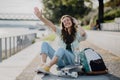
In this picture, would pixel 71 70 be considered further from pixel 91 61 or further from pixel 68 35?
pixel 68 35

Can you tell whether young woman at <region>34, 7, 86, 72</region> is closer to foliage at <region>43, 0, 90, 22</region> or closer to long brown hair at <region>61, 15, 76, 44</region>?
long brown hair at <region>61, 15, 76, 44</region>

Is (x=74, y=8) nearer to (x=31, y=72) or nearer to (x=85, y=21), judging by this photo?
(x=85, y=21)

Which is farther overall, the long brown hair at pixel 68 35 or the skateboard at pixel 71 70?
the long brown hair at pixel 68 35

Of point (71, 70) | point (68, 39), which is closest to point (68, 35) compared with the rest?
point (68, 39)

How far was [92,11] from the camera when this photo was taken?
85438mm

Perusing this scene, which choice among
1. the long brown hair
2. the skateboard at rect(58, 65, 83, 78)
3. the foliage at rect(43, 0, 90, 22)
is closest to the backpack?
the skateboard at rect(58, 65, 83, 78)

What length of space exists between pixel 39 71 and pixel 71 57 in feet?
2.58

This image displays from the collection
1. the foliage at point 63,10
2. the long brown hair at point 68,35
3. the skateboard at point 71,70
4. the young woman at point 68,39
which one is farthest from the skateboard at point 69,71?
the foliage at point 63,10

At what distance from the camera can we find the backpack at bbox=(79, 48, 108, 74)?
9.14 m

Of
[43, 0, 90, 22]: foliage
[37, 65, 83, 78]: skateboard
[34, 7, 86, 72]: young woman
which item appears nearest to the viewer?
[37, 65, 83, 78]: skateboard

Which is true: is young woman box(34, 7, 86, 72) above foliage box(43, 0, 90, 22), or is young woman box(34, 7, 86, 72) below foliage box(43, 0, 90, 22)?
below

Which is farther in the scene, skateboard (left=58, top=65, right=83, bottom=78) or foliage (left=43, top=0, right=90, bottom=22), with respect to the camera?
foliage (left=43, top=0, right=90, bottom=22)

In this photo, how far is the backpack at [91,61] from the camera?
914 cm

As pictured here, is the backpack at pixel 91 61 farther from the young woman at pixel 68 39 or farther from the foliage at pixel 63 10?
the foliage at pixel 63 10
